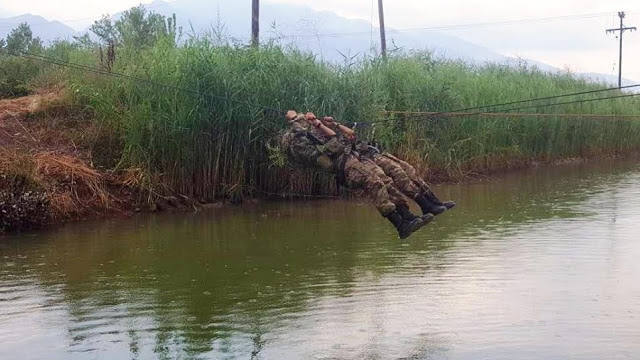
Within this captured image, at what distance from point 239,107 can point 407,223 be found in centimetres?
739

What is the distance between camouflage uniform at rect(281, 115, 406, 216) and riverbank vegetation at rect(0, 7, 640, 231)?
3449 mm

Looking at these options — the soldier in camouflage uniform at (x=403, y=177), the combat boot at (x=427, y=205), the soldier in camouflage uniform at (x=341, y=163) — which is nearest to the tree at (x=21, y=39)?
the soldier in camouflage uniform at (x=341, y=163)

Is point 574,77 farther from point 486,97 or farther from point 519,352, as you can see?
point 519,352

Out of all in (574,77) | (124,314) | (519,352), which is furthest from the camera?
(574,77)

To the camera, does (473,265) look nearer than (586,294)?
No

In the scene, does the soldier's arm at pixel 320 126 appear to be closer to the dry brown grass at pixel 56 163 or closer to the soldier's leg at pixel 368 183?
the soldier's leg at pixel 368 183

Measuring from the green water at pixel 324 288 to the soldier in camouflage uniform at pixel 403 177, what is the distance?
0.84m

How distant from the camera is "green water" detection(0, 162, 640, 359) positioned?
20.8 feet

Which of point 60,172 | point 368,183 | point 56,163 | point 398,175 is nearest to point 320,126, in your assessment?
point 368,183

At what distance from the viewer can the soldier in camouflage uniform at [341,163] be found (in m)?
7.98

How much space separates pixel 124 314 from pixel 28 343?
38.9 inches

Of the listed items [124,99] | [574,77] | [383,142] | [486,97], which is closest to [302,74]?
[383,142]

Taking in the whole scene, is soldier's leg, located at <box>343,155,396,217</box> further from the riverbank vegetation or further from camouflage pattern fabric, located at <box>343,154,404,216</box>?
the riverbank vegetation

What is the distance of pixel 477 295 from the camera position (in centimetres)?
772
